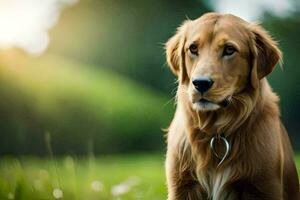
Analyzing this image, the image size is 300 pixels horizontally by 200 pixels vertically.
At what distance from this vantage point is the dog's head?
11.0 feet

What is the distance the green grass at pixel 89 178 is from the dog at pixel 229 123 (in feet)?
1.26

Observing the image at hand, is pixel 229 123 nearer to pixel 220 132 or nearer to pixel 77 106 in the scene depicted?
pixel 220 132

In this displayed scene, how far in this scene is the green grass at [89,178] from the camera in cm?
308

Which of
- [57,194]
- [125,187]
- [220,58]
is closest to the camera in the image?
[57,194]

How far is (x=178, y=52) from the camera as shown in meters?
3.59

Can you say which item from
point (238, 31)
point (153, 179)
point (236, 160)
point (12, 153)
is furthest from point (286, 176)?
point (12, 153)

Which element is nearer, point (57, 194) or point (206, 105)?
point (57, 194)

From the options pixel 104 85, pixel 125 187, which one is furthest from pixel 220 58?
pixel 104 85

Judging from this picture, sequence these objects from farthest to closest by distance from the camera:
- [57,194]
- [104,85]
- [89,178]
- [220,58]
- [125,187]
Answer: [104,85]
[125,187]
[220,58]
[89,178]
[57,194]

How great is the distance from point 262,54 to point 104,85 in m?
2.17

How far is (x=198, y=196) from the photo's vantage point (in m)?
3.56

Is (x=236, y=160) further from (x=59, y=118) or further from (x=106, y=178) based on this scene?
(x=59, y=118)

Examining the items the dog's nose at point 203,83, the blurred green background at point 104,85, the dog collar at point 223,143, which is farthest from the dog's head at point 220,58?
the blurred green background at point 104,85

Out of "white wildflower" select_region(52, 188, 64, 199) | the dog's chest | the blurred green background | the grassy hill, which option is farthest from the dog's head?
the grassy hill
